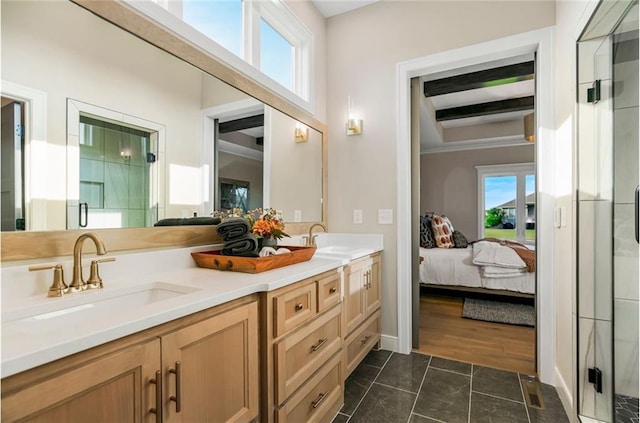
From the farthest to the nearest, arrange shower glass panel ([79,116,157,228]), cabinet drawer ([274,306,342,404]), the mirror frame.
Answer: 1. cabinet drawer ([274,306,342,404])
2. shower glass panel ([79,116,157,228])
3. the mirror frame

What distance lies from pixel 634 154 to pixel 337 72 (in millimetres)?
2242

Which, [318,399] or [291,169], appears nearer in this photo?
[318,399]

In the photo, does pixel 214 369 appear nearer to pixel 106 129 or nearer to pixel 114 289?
pixel 114 289

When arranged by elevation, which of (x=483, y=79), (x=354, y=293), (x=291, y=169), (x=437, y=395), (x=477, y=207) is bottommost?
(x=437, y=395)

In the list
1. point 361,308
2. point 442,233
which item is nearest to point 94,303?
point 361,308

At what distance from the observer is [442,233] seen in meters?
4.51

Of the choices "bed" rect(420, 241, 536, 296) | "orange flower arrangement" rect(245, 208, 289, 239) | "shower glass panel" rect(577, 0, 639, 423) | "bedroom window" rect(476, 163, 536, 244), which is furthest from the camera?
"bedroom window" rect(476, 163, 536, 244)

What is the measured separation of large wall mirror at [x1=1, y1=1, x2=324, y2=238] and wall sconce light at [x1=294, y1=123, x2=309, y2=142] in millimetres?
570

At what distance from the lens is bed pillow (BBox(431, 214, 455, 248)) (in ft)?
14.5

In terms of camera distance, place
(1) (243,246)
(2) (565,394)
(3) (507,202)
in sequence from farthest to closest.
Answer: (3) (507,202), (2) (565,394), (1) (243,246)

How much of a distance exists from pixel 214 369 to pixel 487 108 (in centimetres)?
527

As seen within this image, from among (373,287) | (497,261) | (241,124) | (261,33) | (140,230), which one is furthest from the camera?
(497,261)

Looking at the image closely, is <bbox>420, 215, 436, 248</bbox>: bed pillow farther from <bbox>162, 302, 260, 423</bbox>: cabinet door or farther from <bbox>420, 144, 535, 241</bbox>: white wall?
<bbox>162, 302, 260, 423</bbox>: cabinet door

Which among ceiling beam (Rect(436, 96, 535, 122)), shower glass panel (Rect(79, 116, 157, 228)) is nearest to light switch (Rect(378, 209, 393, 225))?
shower glass panel (Rect(79, 116, 157, 228))
